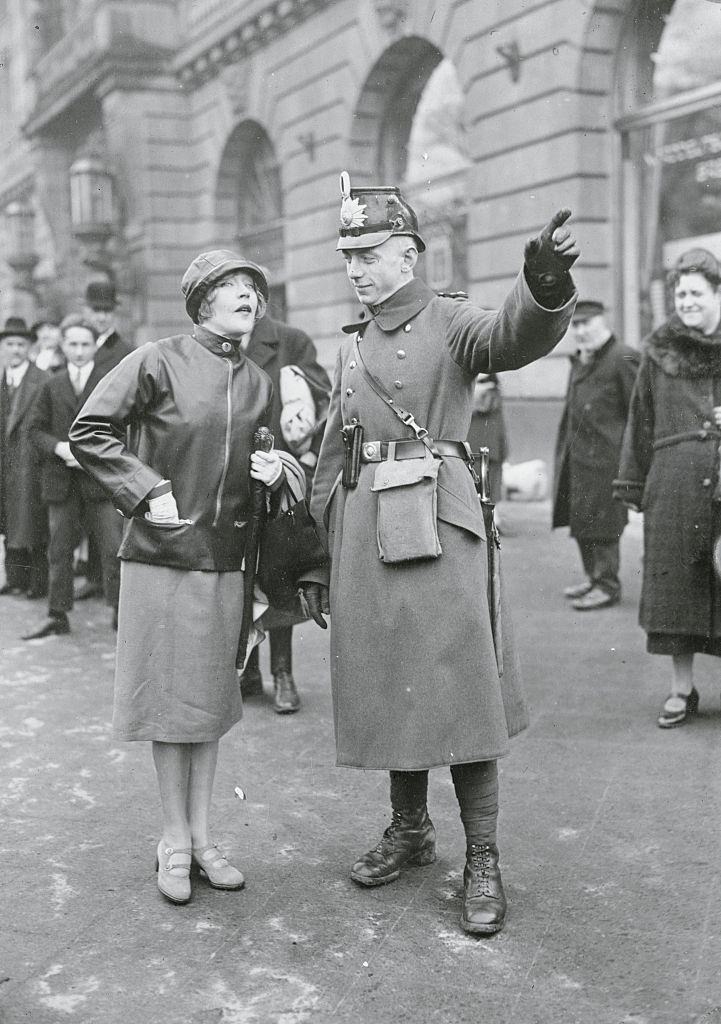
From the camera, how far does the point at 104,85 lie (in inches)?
823

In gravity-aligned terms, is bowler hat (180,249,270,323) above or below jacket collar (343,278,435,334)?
above

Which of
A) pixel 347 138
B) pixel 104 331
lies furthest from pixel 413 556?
pixel 347 138

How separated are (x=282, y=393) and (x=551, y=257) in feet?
9.38

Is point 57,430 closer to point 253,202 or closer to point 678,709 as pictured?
point 678,709

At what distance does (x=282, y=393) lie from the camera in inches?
214

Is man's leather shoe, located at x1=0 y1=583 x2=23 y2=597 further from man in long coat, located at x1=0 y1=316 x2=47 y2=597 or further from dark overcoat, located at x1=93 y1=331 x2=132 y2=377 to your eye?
dark overcoat, located at x1=93 y1=331 x2=132 y2=377

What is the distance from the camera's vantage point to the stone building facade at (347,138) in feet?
38.2

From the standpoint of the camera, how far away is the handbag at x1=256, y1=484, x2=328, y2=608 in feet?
11.6

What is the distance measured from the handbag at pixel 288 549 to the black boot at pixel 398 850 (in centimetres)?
82

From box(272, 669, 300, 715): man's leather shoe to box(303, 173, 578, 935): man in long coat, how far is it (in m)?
2.00

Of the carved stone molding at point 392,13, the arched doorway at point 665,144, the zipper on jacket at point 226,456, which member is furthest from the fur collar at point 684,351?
the carved stone molding at point 392,13

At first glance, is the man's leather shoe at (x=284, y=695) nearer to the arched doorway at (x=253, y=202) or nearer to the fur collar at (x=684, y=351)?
the fur collar at (x=684, y=351)

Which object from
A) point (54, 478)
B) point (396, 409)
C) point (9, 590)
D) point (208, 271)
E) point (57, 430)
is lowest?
point (9, 590)

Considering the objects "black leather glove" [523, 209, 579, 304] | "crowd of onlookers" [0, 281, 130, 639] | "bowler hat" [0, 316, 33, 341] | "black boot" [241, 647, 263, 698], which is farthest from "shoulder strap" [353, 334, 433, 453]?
"bowler hat" [0, 316, 33, 341]
